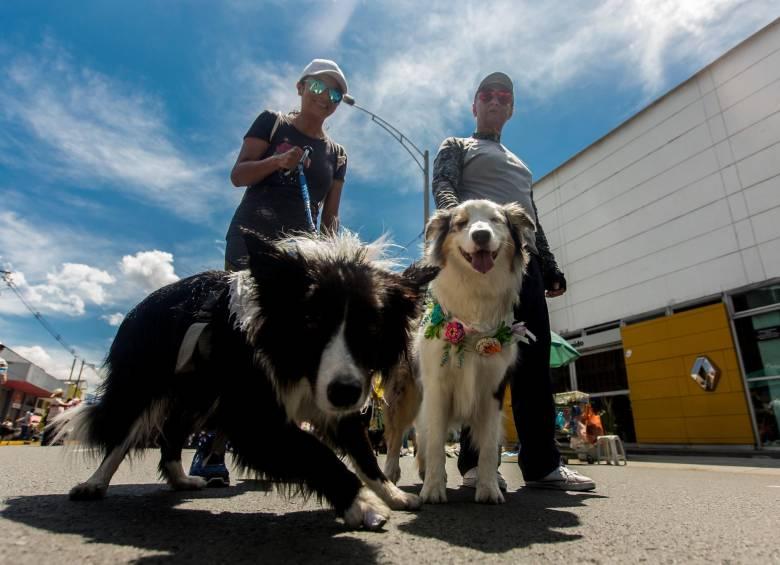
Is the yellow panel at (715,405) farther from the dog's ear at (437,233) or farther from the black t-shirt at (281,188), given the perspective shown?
the black t-shirt at (281,188)

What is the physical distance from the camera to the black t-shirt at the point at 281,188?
10.2 feet

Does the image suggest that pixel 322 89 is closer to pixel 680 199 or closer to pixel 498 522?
pixel 498 522

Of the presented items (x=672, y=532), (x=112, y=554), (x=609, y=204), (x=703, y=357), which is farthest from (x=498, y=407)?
(x=609, y=204)

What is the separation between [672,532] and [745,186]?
13.4 m

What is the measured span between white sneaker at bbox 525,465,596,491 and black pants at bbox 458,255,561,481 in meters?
0.04

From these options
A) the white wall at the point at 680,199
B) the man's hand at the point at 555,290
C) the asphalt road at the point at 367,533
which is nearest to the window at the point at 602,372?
the white wall at the point at 680,199

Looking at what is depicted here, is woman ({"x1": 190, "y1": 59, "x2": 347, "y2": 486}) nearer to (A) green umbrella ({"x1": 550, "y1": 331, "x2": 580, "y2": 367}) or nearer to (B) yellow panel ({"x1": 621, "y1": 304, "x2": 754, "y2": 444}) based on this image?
(A) green umbrella ({"x1": 550, "y1": 331, "x2": 580, "y2": 367})

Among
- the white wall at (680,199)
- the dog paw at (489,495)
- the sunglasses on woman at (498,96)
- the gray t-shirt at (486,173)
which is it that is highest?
the white wall at (680,199)

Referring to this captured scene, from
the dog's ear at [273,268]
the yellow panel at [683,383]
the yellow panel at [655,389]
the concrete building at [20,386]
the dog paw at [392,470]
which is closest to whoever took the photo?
the dog's ear at [273,268]

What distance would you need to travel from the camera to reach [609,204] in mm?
15797

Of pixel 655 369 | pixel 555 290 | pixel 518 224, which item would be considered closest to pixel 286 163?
pixel 518 224

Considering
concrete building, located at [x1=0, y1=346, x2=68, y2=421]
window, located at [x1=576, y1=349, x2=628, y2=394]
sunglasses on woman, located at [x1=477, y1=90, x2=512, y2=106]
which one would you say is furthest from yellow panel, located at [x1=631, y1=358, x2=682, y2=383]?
concrete building, located at [x1=0, y1=346, x2=68, y2=421]

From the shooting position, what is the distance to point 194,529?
5.54ft

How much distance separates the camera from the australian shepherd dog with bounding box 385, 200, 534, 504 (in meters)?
2.86
